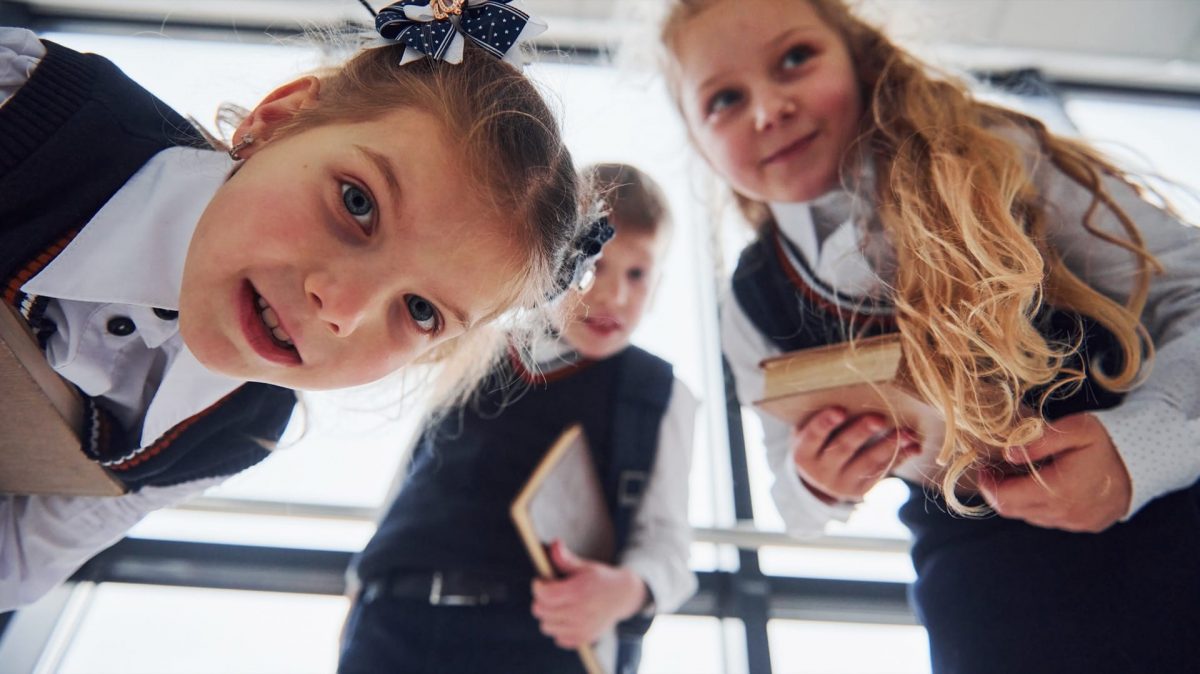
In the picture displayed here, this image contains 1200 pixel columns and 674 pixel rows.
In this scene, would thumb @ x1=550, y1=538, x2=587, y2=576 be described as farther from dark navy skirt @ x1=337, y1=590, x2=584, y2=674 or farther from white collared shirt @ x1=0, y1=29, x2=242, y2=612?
white collared shirt @ x1=0, y1=29, x2=242, y2=612

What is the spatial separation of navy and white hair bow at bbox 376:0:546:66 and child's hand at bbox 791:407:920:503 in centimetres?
50

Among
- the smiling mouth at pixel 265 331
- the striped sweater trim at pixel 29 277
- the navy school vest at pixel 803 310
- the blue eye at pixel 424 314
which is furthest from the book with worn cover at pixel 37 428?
the navy school vest at pixel 803 310

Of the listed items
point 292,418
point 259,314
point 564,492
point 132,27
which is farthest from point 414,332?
point 132,27

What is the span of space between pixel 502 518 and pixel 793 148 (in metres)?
0.68

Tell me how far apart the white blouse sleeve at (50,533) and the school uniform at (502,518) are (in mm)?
344

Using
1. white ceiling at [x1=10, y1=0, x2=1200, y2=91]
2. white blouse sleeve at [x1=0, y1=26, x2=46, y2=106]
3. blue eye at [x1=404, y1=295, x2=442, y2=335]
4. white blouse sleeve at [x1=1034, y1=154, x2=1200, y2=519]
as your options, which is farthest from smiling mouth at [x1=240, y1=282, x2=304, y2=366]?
white ceiling at [x1=10, y1=0, x2=1200, y2=91]

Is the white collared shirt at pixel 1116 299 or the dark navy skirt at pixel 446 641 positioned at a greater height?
the white collared shirt at pixel 1116 299

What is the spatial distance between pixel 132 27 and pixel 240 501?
1.55m

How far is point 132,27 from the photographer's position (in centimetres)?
197

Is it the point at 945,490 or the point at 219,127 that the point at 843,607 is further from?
the point at 219,127

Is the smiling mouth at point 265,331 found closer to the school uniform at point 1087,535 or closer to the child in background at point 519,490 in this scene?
the child in background at point 519,490

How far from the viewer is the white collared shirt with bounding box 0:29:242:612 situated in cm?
57

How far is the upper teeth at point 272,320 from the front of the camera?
0.58 m

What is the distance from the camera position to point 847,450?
758mm
